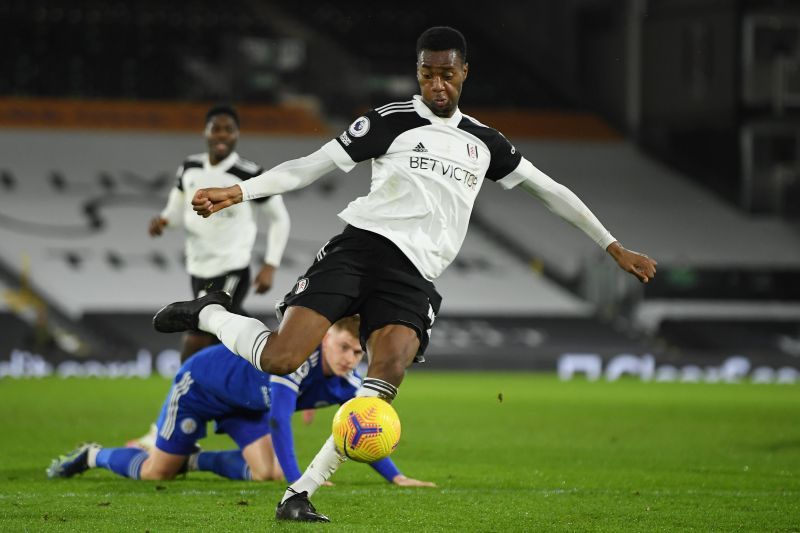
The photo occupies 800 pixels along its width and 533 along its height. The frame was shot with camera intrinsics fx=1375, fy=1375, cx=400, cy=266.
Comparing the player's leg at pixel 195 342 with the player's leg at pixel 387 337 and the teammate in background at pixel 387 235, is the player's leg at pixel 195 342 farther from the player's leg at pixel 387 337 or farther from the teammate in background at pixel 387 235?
the player's leg at pixel 387 337

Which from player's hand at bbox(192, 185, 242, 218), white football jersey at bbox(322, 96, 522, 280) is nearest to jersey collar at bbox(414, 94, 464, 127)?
white football jersey at bbox(322, 96, 522, 280)

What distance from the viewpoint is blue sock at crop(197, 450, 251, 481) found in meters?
8.16

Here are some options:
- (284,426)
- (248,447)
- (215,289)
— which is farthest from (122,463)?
(215,289)

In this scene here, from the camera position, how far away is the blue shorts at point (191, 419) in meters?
7.82

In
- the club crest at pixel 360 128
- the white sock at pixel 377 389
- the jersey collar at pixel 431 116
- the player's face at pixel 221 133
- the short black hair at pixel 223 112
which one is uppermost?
the short black hair at pixel 223 112

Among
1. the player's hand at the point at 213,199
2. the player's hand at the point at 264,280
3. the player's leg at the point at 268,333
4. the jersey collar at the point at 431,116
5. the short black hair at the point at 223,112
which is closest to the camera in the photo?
the player's hand at the point at 213,199

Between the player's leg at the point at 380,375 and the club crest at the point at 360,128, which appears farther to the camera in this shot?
the club crest at the point at 360,128

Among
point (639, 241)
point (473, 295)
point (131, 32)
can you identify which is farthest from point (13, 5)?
point (639, 241)

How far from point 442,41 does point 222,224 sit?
169 inches

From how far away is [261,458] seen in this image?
316 inches

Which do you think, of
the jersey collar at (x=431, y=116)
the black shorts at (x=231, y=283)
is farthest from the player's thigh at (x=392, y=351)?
the black shorts at (x=231, y=283)

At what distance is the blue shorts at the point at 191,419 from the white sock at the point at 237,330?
1.14 meters

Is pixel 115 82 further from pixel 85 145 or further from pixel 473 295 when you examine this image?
pixel 473 295

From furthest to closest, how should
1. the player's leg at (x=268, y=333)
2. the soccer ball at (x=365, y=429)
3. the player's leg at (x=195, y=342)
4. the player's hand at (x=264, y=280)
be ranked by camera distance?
the player's hand at (x=264, y=280), the player's leg at (x=195, y=342), the player's leg at (x=268, y=333), the soccer ball at (x=365, y=429)
